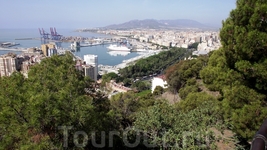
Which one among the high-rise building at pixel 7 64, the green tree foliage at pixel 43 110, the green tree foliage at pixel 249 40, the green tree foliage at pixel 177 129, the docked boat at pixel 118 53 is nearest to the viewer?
the green tree foliage at pixel 43 110

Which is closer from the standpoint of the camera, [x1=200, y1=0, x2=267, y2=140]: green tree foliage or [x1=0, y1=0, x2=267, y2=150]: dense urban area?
[x1=0, y1=0, x2=267, y2=150]: dense urban area

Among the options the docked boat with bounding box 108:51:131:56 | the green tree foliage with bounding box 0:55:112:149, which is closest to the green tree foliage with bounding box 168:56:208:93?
the green tree foliage with bounding box 0:55:112:149

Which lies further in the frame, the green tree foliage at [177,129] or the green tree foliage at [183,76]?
the green tree foliage at [183,76]

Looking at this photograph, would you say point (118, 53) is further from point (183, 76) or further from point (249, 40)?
point (249, 40)

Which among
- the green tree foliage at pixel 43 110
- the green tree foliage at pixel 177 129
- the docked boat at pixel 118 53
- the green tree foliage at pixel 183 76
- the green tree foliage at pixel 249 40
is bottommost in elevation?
the docked boat at pixel 118 53

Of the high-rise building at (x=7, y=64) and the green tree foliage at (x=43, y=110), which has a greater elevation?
the green tree foliage at (x=43, y=110)

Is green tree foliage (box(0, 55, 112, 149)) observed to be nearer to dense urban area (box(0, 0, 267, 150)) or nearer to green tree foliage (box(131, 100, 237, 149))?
dense urban area (box(0, 0, 267, 150))

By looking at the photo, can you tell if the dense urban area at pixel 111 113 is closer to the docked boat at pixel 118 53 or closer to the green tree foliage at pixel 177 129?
the green tree foliage at pixel 177 129

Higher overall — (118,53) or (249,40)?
(249,40)

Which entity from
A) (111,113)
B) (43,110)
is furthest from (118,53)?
(43,110)

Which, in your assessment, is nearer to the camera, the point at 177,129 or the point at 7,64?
the point at 177,129

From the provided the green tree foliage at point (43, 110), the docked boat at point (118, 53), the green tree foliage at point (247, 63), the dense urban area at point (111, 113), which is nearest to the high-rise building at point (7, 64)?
the dense urban area at point (111, 113)

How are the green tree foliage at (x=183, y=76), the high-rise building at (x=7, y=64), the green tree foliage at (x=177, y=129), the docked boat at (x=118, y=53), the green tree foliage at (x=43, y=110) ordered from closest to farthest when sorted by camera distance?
the green tree foliage at (x=43, y=110) < the green tree foliage at (x=177, y=129) < the green tree foliage at (x=183, y=76) < the high-rise building at (x=7, y=64) < the docked boat at (x=118, y=53)
